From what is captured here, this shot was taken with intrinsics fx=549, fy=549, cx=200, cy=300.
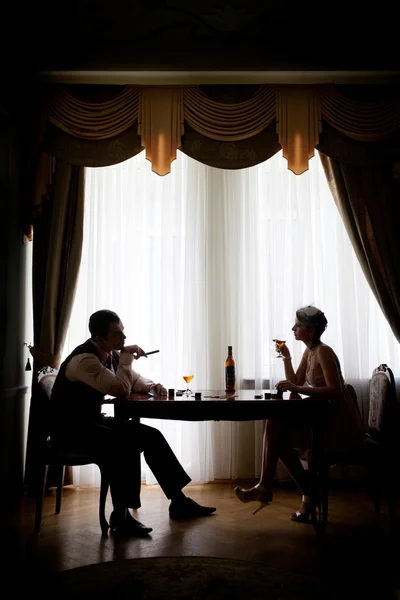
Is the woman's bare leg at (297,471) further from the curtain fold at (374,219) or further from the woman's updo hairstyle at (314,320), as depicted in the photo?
the curtain fold at (374,219)

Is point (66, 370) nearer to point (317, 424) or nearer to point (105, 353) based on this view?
point (105, 353)

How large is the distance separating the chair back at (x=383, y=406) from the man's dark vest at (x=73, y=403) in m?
1.52

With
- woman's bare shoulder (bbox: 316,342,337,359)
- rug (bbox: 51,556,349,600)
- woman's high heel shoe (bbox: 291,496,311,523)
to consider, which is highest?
woman's bare shoulder (bbox: 316,342,337,359)

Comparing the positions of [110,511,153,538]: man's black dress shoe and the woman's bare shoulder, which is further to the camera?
the woman's bare shoulder

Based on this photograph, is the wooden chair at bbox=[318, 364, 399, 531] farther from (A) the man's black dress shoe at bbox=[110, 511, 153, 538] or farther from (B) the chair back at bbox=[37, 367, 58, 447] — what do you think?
(B) the chair back at bbox=[37, 367, 58, 447]

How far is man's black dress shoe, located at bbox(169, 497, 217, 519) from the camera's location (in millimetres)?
3080

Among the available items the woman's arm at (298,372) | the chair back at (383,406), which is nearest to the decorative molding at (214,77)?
the woman's arm at (298,372)

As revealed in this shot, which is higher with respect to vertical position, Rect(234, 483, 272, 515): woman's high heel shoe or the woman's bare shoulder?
the woman's bare shoulder

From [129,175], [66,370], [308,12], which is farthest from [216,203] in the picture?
[66,370]

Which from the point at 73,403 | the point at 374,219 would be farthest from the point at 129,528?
the point at 374,219

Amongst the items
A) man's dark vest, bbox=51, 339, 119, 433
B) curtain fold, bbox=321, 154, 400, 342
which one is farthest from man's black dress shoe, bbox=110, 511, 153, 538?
curtain fold, bbox=321, 154, 400, 342

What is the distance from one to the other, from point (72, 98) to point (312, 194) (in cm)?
181

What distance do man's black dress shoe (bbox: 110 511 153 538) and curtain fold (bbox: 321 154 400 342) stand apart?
6.83 feet

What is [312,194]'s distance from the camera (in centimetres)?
398
